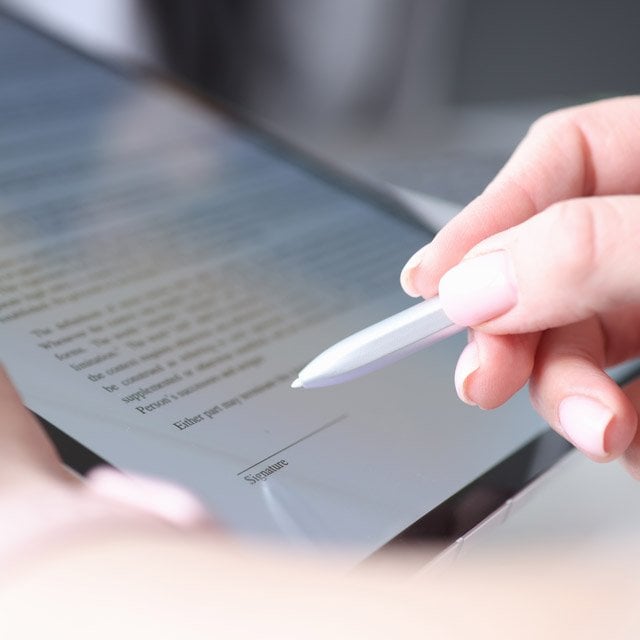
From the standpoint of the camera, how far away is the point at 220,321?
0.42 metres

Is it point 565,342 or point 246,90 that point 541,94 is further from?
point 565,342

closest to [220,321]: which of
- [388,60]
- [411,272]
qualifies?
[411,272]

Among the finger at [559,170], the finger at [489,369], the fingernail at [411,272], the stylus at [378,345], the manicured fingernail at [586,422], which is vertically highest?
the finger at [559,170]

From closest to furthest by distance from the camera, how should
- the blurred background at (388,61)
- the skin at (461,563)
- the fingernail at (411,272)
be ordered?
the skin at (461,563) < the fingernail at (411,272) < the blurred background at (388,61)

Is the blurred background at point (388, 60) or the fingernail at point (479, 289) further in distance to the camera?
the blurred background at point (388, 60)

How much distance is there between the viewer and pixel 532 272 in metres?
0.30

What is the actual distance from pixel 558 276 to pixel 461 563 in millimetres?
118

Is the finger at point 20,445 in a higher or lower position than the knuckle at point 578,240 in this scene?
lower

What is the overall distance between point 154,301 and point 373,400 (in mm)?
110

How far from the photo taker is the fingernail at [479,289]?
31 centimetres

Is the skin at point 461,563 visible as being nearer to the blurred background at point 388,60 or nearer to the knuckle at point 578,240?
the knuckle at point 578,240

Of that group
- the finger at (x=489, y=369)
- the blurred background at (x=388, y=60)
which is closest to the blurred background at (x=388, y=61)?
the blurred background at (x=388, y=60)

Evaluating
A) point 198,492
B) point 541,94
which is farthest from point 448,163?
point 198,492

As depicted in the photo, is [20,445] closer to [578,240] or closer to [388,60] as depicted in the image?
[578,240]
